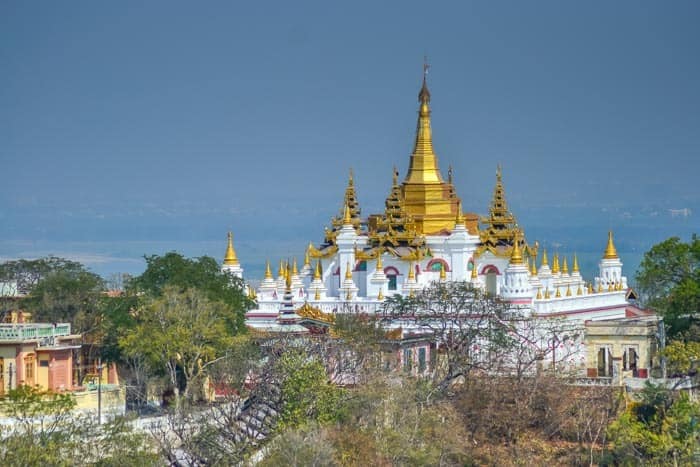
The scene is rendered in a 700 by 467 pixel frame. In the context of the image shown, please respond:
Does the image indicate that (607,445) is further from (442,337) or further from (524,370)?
(442,337)

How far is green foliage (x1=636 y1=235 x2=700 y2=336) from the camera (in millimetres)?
56688

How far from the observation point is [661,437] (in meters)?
46.5

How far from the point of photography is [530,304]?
214 ft

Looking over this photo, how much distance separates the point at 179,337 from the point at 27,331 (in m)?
3.76

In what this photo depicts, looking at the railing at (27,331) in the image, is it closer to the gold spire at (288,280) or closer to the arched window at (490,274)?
the gold spire at (288,280)

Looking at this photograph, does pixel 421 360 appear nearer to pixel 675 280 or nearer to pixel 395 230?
pixel 675 280

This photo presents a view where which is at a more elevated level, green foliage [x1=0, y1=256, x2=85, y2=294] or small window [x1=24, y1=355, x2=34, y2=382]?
green foliage [x1=0, y1=256, x2=85, y2=294]

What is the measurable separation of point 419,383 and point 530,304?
15195 mm

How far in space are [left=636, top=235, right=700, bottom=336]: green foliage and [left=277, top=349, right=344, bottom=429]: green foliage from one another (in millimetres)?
12106

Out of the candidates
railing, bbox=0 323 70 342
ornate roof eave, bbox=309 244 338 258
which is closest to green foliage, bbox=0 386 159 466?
railing, bbox=0 323 70 342

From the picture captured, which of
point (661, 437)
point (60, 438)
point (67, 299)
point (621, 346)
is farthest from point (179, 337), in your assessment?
point (621, 346)

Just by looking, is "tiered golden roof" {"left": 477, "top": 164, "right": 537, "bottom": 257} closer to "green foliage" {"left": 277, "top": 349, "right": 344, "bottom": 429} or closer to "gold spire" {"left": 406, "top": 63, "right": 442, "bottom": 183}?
"gold spire" {"left": 406, "top": 63, "right": 442, "bottom": 183}

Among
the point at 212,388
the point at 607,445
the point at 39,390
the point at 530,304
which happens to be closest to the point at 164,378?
the point at 212,388

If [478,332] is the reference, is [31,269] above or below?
above
